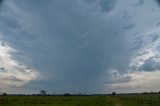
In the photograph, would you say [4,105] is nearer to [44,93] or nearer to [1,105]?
[1,105]

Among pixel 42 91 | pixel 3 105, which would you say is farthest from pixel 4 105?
pixel 42 91

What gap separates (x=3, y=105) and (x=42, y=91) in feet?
422

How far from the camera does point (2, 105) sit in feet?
176

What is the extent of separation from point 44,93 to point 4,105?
13004 centimetres

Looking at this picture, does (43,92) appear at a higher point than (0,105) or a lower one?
higher

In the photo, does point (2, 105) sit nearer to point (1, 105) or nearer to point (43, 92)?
point (1, 105)

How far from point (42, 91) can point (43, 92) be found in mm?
1013

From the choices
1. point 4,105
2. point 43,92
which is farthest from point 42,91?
point 4,105

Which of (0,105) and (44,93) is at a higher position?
(44,93)

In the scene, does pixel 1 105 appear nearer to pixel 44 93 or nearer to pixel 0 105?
pixel 0 105

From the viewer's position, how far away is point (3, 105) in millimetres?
53750

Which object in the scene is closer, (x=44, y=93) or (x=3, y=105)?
(x=3, y=105)

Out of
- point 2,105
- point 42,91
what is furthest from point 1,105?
point 42,91

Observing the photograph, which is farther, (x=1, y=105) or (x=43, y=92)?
(x=43, y=92)
